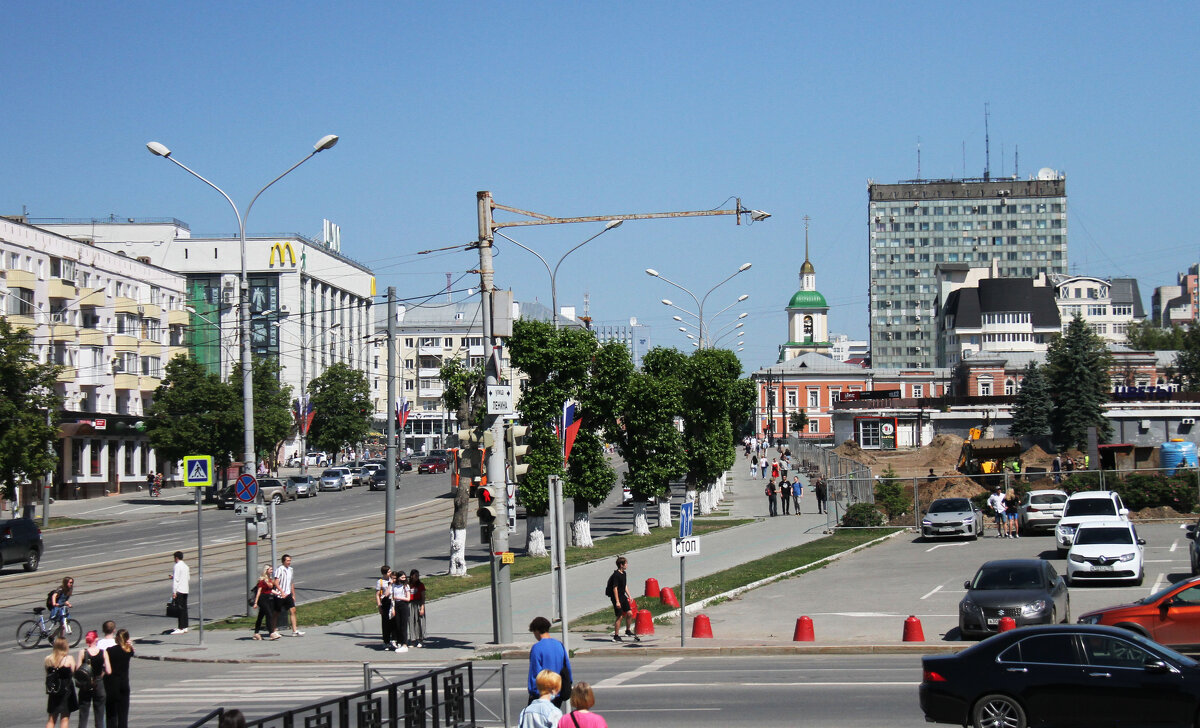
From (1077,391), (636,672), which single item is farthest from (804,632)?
(1077,391)

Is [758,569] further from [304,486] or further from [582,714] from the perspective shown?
[304,486]


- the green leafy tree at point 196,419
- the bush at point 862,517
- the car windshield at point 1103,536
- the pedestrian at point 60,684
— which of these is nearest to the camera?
the pedestrian at point 60,684

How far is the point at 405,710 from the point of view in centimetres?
1177

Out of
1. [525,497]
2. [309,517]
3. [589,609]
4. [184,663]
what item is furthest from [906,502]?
[184,663]

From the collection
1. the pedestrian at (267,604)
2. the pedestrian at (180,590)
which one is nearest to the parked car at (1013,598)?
the pedestrian at (267,604)

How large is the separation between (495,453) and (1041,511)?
2606cm

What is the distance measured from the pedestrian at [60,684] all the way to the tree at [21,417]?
1361 inches

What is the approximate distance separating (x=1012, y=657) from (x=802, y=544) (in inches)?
1144

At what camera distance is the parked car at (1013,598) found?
68.7ft

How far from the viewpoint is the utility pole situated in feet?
72.1

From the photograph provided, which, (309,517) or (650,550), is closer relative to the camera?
(650,550)

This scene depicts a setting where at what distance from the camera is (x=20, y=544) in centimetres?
3822

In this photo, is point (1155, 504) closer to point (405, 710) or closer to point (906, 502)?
point (906, 502)

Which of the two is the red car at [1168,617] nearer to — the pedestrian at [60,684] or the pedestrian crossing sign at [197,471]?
the pedestrian at [60,684]
